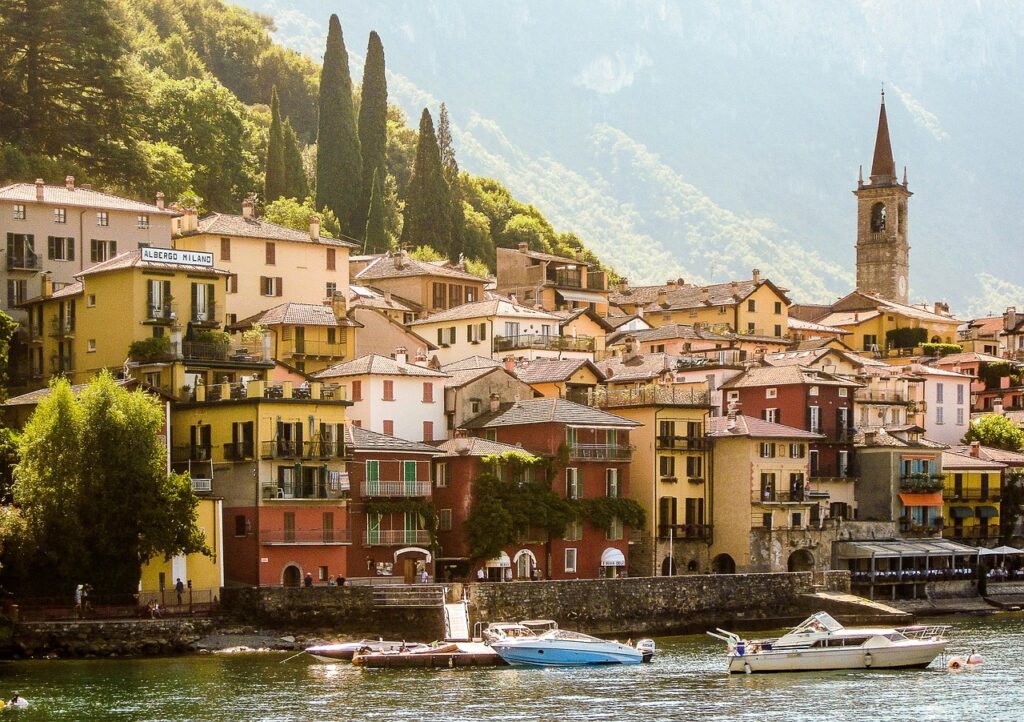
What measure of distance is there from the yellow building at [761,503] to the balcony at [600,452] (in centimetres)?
639

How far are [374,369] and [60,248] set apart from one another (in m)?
18.5

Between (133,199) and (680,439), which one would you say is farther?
(133,199)

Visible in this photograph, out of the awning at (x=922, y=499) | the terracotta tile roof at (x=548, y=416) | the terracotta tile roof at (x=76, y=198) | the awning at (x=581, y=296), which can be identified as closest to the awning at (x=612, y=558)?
the terracotta tile roof at (x=548, y=416)

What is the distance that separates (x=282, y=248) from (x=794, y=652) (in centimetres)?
4376

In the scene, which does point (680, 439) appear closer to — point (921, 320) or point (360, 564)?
point (360, 564)

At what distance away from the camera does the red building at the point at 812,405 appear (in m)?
107

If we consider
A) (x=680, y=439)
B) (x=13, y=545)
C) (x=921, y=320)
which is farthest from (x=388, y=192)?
(x=13, y=545)

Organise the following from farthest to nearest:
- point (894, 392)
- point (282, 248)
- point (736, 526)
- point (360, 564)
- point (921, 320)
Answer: point (921, 320)
point (894, 392)
point (282, 248)
point (736, 526)
point (360, 564)

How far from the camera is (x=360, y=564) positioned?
85938 millimetres

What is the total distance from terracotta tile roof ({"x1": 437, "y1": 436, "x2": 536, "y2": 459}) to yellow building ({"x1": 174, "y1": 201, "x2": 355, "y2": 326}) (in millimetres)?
17727

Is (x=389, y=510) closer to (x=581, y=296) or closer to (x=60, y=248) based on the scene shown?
(x=60, y=248)

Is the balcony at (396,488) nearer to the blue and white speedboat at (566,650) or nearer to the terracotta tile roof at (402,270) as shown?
the blue and white speedboat at (566,650)

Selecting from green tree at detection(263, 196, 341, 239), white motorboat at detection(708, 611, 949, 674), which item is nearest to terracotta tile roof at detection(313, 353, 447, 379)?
white motorboat at detection(708, 611, 949, 674)

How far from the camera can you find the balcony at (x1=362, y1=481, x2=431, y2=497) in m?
86.4
